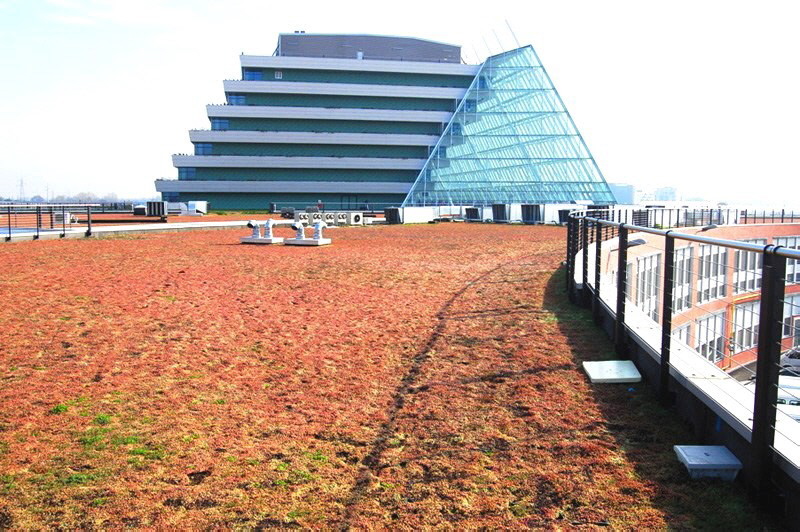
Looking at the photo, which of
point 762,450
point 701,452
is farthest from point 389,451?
point 762,450

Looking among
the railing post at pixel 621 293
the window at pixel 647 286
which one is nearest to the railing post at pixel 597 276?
the window at pixel 647 286

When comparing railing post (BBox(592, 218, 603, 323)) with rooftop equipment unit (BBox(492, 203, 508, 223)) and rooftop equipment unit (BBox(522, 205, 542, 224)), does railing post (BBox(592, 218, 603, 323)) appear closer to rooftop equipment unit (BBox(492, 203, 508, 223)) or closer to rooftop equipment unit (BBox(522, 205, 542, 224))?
rooftop equipment unit (BBox(522, 205, 542, 224))

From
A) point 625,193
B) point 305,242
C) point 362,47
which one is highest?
point 362,47

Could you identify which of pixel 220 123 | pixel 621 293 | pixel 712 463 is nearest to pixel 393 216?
pixel 621 293

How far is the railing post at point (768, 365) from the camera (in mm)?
4082

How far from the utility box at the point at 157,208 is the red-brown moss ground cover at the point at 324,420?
4124cm

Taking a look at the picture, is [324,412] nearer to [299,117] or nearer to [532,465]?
[532,465]

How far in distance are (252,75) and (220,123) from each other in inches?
293

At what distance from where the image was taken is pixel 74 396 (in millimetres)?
6496

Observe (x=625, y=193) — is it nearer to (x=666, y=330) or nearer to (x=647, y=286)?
(x=647, y=286)

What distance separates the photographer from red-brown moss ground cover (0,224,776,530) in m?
4.34

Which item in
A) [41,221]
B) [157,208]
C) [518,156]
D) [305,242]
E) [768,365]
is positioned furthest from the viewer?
[518,156]

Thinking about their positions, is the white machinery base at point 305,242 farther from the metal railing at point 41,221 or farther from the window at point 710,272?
the window at point 710,272

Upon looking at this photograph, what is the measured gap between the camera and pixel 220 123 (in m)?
85.2
